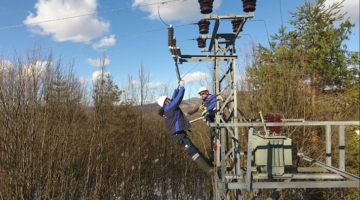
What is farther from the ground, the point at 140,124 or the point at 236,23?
the point at 236,23

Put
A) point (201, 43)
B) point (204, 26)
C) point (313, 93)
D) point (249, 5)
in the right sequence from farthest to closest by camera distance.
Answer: point (313, 93) < point (201, 43) < point (204, 26) < point (249, 5)

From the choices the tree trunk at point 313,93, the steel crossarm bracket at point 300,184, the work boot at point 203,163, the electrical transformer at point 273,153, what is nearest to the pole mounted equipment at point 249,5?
the electrical transformer at point 273,153

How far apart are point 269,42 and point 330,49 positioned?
8.63 ft

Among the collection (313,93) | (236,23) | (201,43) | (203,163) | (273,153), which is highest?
(236,23)

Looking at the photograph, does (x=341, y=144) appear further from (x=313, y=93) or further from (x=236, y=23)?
(x=313, y=93)

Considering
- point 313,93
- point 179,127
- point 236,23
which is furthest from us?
point 313,93

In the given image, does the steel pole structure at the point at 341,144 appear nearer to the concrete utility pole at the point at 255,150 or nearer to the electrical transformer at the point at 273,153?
the concrete utility pole at the point at 255,150

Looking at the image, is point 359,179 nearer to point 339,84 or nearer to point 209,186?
point 339,84

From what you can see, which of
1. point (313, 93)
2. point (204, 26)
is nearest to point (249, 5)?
point (204, 26)

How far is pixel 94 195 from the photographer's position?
345 inches

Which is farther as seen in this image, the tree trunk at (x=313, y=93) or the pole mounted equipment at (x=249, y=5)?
the tree trunk at (x=313, y=93)

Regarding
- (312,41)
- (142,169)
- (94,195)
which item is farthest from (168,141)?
(312,41)

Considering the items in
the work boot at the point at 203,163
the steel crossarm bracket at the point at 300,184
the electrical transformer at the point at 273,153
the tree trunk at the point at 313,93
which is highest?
the tree trunk at the point at 313,93

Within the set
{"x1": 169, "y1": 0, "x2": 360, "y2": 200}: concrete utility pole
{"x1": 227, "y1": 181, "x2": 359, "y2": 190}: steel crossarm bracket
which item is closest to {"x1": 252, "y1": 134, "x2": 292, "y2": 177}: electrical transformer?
{"x1": 169, "y1": 0, "x2": 360, "y2": 200}: concrete utility pole
